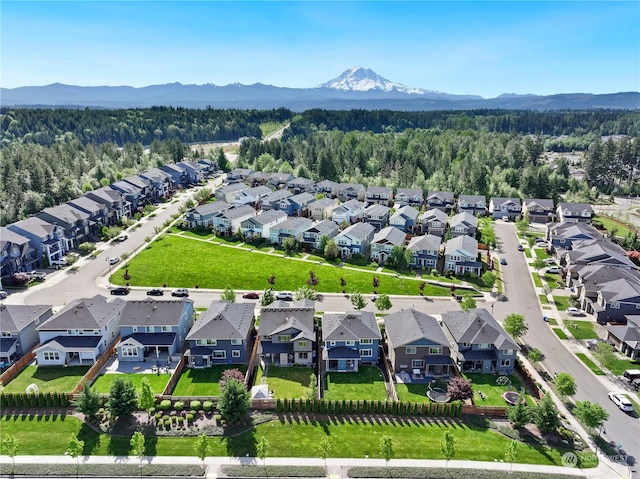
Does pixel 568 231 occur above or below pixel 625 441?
above

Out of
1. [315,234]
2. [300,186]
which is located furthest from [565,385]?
[300,186]

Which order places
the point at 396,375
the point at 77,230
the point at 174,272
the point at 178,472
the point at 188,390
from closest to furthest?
1. the point at 178,472
2. the point at 188,390
3. the point at 396,375
4. the point at 174,272
5. the point at 77,230

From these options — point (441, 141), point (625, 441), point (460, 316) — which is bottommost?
point (625, 441)

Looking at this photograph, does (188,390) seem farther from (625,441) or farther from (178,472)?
(625,441)

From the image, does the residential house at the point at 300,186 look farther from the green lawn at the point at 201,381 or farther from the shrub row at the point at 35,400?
the shrub row at the point at 35,400

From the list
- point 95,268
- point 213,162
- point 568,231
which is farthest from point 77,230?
point 568,231

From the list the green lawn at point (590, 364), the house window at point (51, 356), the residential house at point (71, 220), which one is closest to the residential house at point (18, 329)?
the house window at point (51, 356)

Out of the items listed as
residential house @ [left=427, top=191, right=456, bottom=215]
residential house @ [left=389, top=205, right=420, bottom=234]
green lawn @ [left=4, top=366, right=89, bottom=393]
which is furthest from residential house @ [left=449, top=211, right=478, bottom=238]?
green lawn @ [left=4, top=366, right=89, bottom=393]
